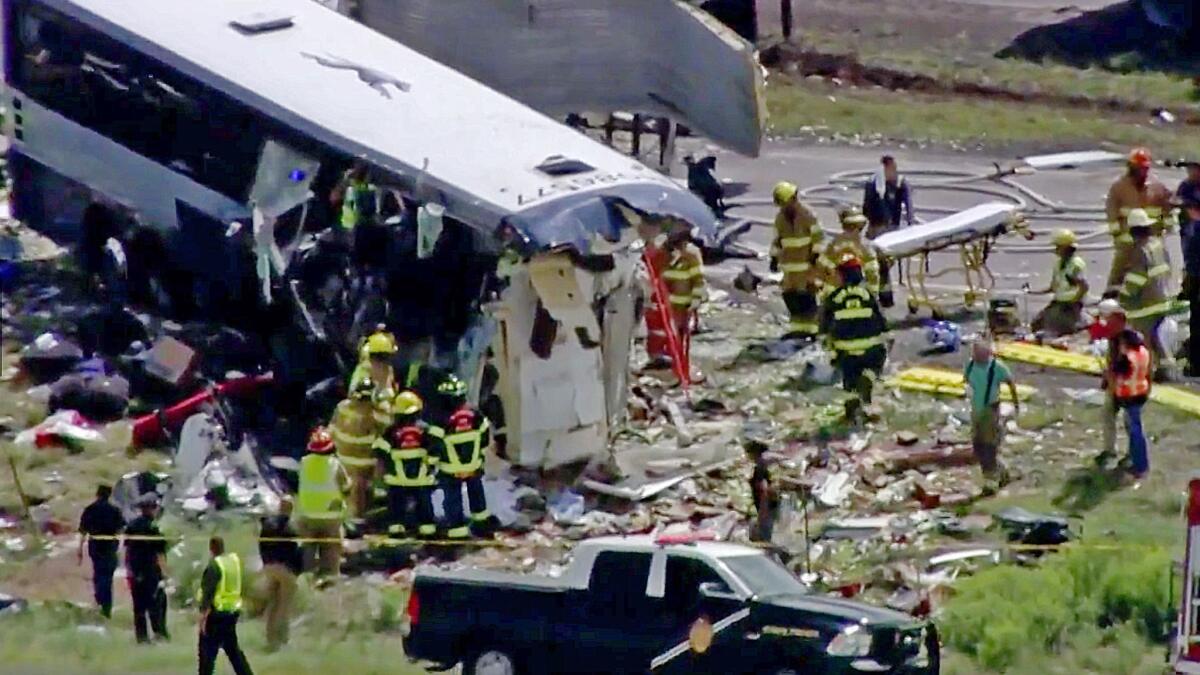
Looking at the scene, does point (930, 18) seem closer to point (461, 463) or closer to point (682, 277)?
point (682, 277)

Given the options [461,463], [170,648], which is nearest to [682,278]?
[461,463]

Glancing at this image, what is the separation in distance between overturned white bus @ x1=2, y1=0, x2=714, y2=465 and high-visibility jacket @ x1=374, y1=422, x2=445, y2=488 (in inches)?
67.0

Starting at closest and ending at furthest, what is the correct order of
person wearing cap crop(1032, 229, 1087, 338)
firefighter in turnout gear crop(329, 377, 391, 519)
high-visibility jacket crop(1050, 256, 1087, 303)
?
1. firefighter in turnout gear crop(329, 377, 391, 519)
2. person wearing cap crop(1032, 229, 1087, 338)
3. high-visibility jacket crop(1050, 256, 1087, 303)

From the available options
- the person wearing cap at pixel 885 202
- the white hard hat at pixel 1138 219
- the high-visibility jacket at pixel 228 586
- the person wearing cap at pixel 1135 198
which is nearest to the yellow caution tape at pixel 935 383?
the white hard hat at pixel 1138 219

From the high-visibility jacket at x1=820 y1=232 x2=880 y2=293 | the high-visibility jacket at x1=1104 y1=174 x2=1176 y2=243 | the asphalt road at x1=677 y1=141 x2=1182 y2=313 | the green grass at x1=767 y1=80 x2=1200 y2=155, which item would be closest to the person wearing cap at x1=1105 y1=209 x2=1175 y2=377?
the high-visibility jacket at x1=1104 y1=174 x2=1176 y2=243

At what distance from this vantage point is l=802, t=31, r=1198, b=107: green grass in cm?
3803

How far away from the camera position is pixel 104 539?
1739 cm

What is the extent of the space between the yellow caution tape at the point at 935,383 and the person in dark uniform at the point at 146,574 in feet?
26.0

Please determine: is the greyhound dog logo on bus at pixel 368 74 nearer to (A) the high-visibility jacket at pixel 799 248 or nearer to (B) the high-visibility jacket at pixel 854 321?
(A) the high-visibility jacket at pixel 799 248

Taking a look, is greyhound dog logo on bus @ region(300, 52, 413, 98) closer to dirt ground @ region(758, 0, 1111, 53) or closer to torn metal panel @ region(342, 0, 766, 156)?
torn metal panel @ region(342, 0, 766, 156)

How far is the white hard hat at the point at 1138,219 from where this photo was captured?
21870 mm

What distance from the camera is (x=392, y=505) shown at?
63.7ft

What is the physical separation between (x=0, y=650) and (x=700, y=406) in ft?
25.3

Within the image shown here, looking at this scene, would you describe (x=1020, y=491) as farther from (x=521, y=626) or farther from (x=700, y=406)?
(x=521, y=626)
